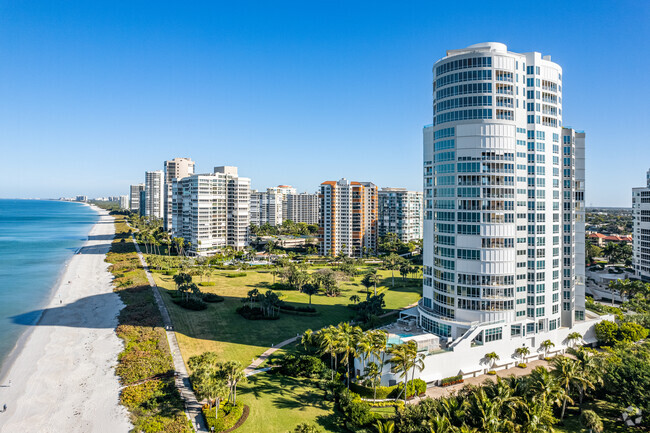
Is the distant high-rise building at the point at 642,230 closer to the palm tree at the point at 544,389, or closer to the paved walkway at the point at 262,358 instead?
the palm tree at the point at 544,389

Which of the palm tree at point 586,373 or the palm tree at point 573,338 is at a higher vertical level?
the palm tree at point 586,373

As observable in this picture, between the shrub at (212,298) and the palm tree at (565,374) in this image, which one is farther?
the shrub at (212,298)

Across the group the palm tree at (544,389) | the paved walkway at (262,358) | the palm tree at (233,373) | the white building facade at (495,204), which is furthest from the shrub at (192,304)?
the palm tree at (544,389)

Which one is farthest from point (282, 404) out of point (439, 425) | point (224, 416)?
point (439, 425)

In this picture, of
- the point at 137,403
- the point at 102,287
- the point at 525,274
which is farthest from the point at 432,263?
the point at 102,287

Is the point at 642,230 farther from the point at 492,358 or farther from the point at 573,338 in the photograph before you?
the point at 492,358

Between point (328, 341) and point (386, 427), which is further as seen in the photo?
point (328, 341)

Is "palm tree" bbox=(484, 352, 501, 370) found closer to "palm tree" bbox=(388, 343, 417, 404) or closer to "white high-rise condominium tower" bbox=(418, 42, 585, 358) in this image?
"white high-rise condominium tower" bbox=(418, 42, 585, 358)
